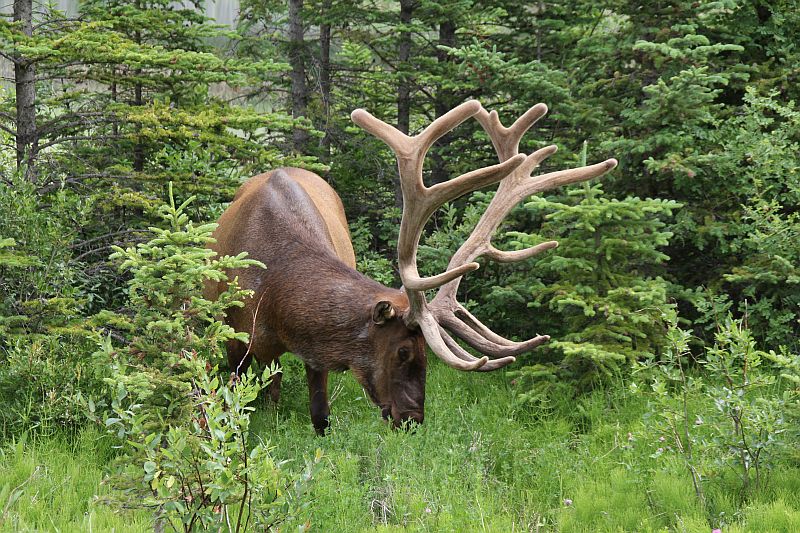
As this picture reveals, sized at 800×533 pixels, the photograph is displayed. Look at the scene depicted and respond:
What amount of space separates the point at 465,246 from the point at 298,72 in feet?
16.2

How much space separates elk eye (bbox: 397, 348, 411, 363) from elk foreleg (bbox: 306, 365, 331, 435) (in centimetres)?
83

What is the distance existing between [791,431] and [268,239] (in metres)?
3.67

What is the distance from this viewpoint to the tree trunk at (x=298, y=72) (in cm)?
966

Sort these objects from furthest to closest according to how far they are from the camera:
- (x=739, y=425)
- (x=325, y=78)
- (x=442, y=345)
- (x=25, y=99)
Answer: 1. (x=325, y=78)
2. (x=25, y=99)
3. (x=442, y=345)
4. (x=739, y=425)

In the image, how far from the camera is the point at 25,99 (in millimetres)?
6531

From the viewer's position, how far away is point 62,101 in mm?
8430

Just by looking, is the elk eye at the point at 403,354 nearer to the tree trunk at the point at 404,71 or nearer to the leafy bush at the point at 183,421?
the leafy bush at the point at 183,421

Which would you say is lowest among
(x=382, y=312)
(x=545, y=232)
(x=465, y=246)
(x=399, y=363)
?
(x=399, y=363)

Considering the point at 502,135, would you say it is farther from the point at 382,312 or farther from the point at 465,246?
the point at 382,312

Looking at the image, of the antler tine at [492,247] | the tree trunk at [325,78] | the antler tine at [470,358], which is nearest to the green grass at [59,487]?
the antler tine at [470,358]

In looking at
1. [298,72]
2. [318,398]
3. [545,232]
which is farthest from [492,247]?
[298,72]

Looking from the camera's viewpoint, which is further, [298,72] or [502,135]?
[298,72]

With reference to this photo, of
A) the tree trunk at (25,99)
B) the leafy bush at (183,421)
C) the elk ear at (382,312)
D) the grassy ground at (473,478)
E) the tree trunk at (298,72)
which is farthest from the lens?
the tree trunk at (298,72)

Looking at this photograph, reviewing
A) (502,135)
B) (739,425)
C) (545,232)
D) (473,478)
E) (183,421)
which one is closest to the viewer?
(183,421)
